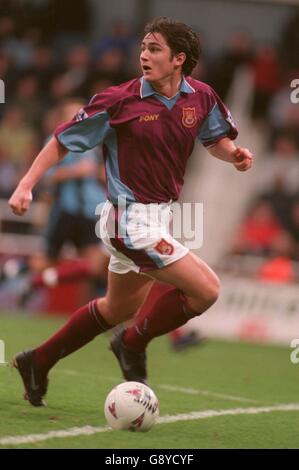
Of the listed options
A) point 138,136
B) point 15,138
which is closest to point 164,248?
point 138,136

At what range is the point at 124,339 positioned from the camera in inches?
217

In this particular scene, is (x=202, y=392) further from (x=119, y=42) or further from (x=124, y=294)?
(x=119, y=42)

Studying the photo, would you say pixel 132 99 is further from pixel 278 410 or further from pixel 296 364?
pixel 296 364

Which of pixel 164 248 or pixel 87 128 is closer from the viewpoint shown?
pixel 164 248

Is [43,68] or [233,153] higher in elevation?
[43,68]

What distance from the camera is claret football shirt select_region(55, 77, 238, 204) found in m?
5.04

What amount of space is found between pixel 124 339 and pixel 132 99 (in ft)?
4.13

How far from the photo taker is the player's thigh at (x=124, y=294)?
5.21m

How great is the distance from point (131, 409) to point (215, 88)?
34.6 ft

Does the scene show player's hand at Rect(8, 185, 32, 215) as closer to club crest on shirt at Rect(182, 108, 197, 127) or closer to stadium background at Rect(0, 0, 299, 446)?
club crest on shirt at Rect(182, 108, 197, 127)

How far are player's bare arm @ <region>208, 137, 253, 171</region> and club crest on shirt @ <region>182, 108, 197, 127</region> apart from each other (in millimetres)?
295

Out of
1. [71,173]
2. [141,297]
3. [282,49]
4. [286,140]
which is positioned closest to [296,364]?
[71,173]

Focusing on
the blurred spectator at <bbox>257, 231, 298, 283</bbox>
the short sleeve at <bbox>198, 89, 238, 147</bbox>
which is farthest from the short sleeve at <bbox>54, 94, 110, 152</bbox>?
the blurred spectator at <bbox>257, 231, 298, 283</bbox>

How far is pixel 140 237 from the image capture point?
4.98 m
